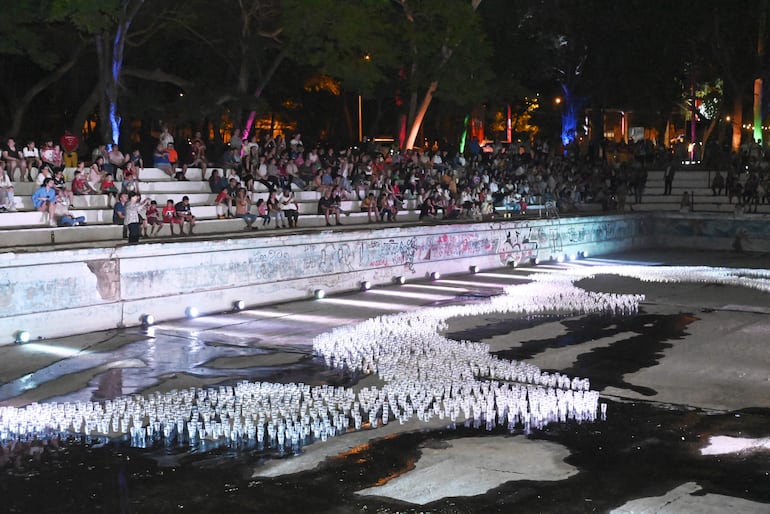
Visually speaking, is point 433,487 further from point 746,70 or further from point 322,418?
point 746,70

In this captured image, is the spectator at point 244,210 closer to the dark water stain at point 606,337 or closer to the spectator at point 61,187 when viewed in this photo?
the spectator at point 61,187

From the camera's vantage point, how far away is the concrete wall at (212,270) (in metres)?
16.9

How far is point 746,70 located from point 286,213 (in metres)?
38.8

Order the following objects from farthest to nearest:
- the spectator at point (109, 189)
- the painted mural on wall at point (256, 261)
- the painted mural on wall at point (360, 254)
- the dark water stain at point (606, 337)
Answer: the spectator at point (109, 189) → the painted mural on wall at point (360, 254) → the painted mural on wall at point (256, 261) → the dark water stain at point (606, 337)

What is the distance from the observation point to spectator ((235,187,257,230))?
79.8 ft

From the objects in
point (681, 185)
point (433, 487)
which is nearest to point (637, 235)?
point (681, 185)

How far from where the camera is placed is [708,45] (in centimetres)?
5400

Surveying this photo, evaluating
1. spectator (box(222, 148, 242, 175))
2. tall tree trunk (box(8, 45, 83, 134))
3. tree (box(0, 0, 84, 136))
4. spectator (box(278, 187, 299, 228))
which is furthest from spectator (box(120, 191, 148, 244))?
tall tree trunk (box(8, 45, 83, 134))

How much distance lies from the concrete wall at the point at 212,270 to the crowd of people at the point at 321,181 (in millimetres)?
1757

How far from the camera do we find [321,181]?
2861 centimetres

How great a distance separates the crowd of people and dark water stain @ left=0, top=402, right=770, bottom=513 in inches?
449

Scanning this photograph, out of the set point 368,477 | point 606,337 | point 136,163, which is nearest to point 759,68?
point 136,163

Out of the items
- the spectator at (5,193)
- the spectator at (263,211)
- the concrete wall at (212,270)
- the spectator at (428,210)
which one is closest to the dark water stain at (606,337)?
the concrete wall at (212,270)

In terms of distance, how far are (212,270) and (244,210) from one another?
4.65m
